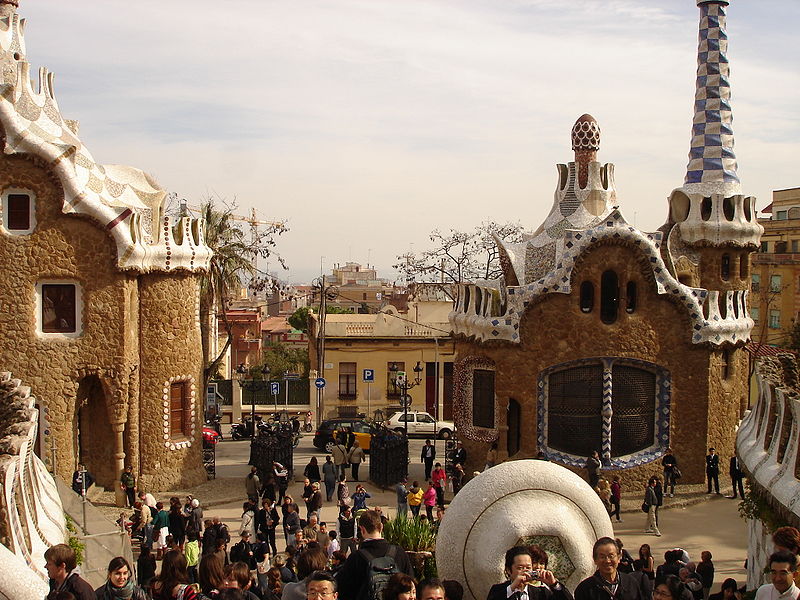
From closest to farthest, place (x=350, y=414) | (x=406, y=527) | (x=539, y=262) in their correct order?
1. (x=406, y=527)
2. (x=539, y=262)
3. (x=350, y=414)

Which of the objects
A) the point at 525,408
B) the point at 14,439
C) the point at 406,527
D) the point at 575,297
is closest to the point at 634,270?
the point at 575,297

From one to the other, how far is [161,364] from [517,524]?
523 inches

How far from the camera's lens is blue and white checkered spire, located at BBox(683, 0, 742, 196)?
2530 centimetres

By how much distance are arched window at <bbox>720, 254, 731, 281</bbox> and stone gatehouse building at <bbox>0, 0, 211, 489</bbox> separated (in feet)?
39.9

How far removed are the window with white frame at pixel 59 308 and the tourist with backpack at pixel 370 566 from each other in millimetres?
14509

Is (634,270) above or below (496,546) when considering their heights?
above

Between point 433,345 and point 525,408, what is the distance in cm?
1618

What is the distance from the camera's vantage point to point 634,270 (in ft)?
72.6

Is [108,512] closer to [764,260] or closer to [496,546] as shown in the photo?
[496,546]

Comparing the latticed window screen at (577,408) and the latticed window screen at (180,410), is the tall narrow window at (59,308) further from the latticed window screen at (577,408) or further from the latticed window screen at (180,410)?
the latticed window screen at (577,408)

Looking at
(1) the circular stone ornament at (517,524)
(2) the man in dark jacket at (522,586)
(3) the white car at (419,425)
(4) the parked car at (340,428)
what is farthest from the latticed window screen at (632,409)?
(2) the man in dark jacket at (522,586)

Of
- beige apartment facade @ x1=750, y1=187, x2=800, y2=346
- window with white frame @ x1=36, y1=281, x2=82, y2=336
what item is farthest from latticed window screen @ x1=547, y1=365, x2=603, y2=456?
beige apartment facade @ x1=750, y1=187, x2=800, y2=346

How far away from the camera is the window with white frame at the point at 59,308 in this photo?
70.9 feet

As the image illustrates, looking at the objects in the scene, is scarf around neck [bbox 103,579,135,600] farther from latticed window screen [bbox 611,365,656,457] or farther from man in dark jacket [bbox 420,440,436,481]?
man in dark jacket [bbox 420,440,436,481]
